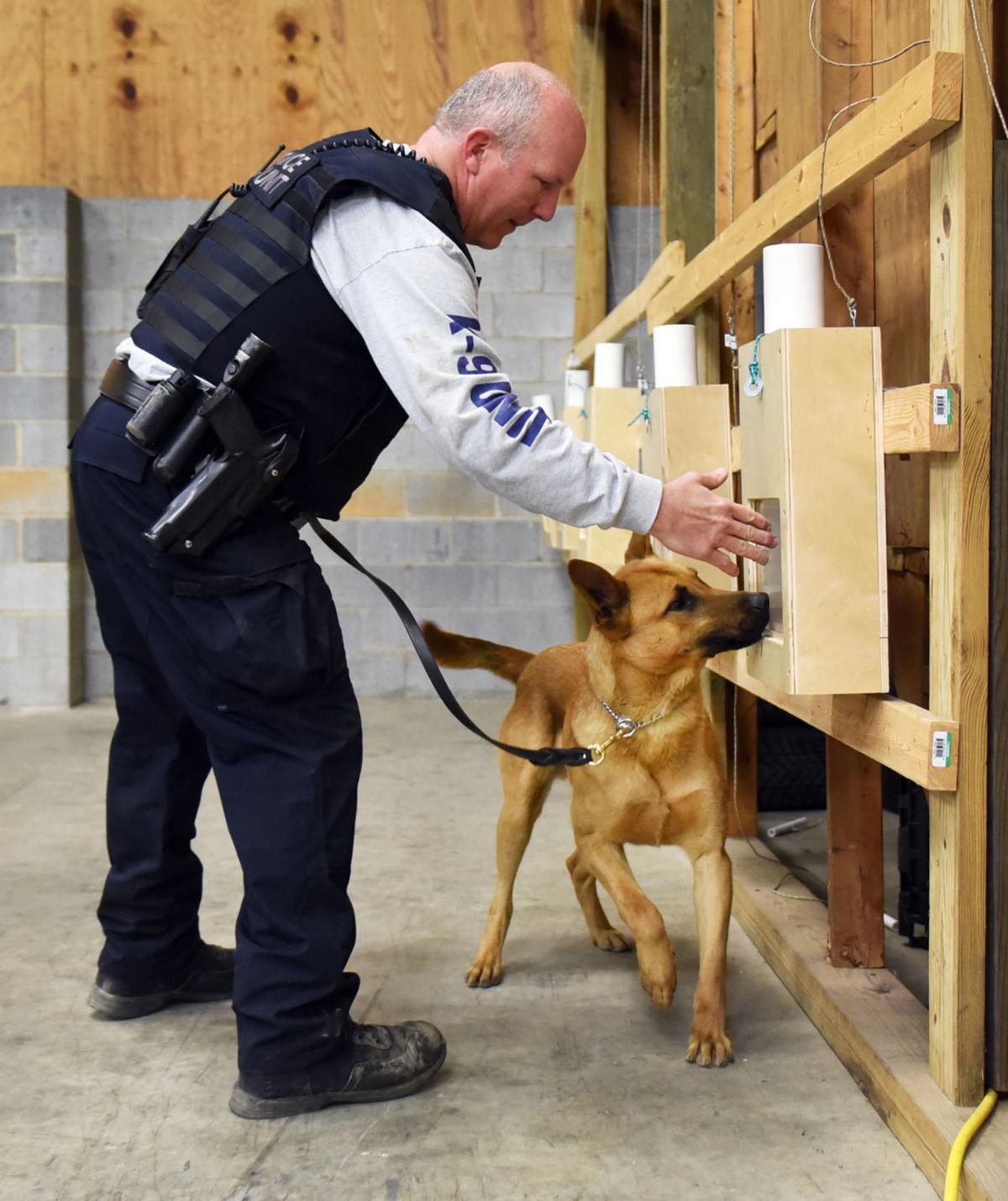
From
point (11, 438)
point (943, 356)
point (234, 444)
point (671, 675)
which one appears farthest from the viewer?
point (11, 438)

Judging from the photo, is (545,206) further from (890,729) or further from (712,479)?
(890,729)

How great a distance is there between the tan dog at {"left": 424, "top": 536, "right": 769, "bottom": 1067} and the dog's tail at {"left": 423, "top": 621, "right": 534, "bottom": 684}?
31 cm

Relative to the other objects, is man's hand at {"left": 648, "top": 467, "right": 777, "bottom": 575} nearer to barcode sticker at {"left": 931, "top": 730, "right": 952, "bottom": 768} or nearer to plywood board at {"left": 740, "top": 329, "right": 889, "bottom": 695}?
plywood board at {"left": 740, "top": 329, "right": 889, "bottom": 695}

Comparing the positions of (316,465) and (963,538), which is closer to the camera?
(963,538)

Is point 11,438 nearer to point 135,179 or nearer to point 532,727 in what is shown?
point 135,179

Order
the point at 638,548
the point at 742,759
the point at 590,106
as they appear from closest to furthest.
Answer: the point at 638,548 < the point at 742,759 < the point at 590,106

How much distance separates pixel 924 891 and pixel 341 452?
5.35 ft

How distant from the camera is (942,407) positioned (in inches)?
66.7

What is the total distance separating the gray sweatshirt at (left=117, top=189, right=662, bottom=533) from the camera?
1.76 metres

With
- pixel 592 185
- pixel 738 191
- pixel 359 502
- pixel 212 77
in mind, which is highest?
pixel 212 77

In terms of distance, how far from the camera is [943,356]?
1.73 meters

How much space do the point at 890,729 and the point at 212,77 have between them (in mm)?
5606

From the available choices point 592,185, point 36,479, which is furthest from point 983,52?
point 36,479

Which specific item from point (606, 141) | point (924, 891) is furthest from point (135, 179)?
point (924, 891)
